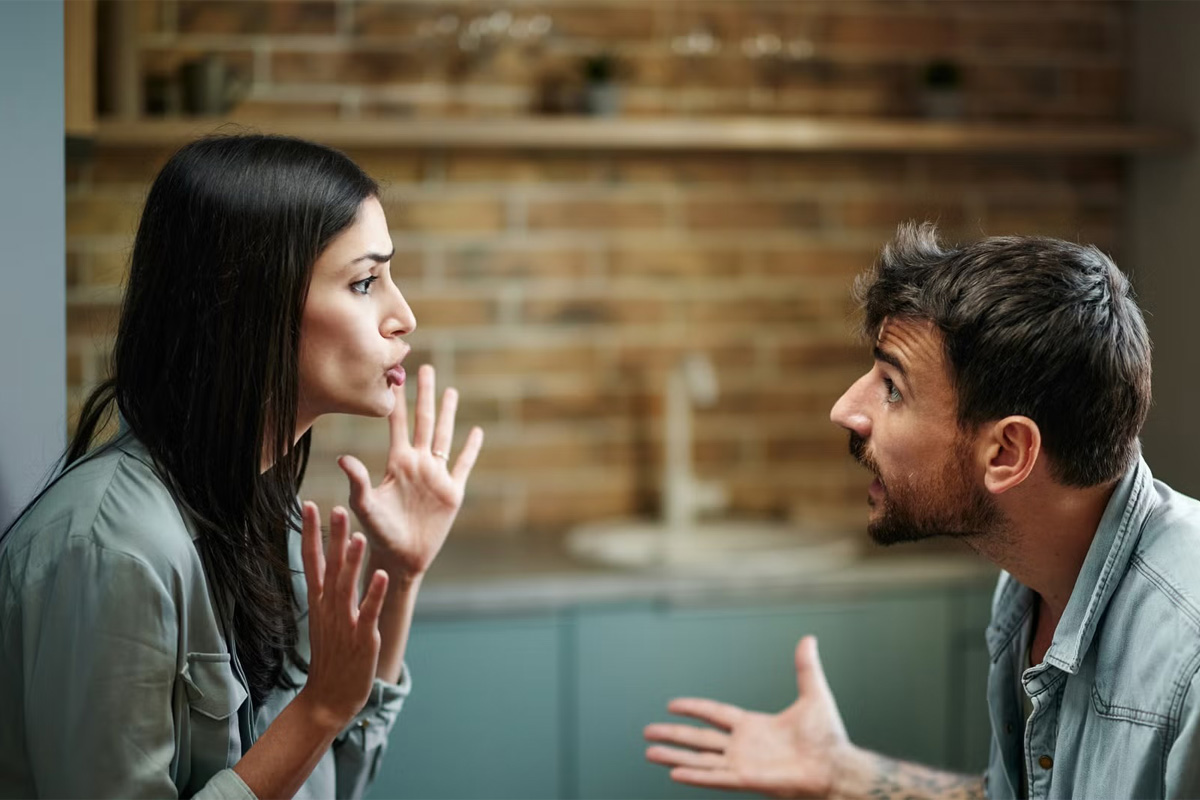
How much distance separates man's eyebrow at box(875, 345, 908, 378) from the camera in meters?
1.43

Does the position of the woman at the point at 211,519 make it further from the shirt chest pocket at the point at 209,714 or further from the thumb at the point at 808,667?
the thumb at the point at 808,667

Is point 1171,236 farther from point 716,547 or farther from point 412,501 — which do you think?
point 412,501

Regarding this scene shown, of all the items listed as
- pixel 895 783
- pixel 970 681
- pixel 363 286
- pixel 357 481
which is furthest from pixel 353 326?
pixel 970 681

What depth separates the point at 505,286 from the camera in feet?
9.99

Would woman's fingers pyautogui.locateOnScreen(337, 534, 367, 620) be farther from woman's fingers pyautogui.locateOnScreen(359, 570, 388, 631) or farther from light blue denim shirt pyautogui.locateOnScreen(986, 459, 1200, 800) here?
light blue denim shirt pyautogui.locateOnScreen(986, 459, 1200, 800)

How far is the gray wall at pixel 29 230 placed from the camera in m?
1.32

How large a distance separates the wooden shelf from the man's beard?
58.9 inches

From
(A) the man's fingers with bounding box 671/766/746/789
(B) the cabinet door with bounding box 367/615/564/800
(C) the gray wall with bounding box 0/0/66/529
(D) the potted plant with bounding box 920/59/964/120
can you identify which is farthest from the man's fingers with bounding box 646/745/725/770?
(D) the potted plant with bounding box 920/59/964/120

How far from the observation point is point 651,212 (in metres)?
3.09

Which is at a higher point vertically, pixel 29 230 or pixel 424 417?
pixel 29 230

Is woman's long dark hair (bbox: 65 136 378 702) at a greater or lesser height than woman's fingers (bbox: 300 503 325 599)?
greater

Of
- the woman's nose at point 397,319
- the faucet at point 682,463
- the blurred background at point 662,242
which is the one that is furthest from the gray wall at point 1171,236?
the woman's nose at point 397,319

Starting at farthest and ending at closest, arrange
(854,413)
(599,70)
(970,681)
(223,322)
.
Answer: (599,70)
(970,681)
(854,413)
(223,322)

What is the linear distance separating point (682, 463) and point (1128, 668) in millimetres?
1706
